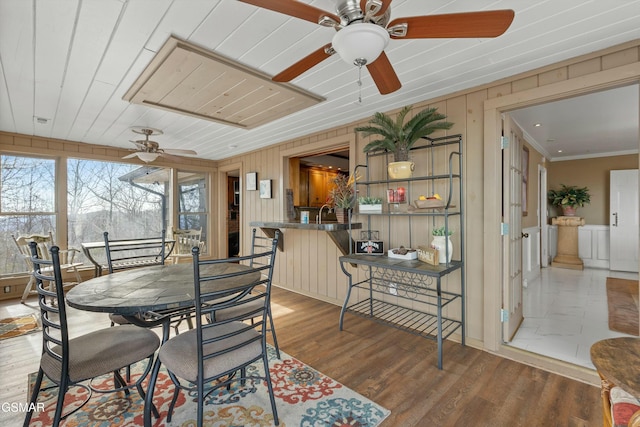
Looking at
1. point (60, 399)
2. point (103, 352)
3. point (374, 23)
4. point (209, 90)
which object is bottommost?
point (60, 399)

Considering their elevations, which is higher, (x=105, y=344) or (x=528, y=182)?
(x=528, y=182)

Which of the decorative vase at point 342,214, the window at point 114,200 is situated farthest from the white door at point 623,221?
the window at point 114,200

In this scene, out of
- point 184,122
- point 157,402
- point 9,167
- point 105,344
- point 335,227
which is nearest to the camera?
point 105,344

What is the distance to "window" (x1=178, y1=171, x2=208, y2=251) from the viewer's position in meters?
5.72

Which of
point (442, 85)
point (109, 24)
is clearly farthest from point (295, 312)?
point (109, 24)

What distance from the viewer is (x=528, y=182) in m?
4.52

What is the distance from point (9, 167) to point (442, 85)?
221 inches

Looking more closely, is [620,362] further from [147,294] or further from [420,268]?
[147,294]

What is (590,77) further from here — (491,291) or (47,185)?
(47,185)

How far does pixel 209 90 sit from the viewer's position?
2.50 meters

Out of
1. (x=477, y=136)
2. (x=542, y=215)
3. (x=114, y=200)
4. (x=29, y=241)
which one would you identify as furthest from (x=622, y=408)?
(x=114, y=200)

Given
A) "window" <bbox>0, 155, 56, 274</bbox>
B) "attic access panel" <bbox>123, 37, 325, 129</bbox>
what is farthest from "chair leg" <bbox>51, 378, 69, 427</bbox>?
"window" <bbox>0, 155, 56, 274</bbox>

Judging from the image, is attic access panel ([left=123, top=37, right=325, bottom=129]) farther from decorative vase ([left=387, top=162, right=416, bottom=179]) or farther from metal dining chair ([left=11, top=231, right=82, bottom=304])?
metal dining chair ([left=11, top=231, right=82, bottom=304])

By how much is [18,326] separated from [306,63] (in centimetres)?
402
